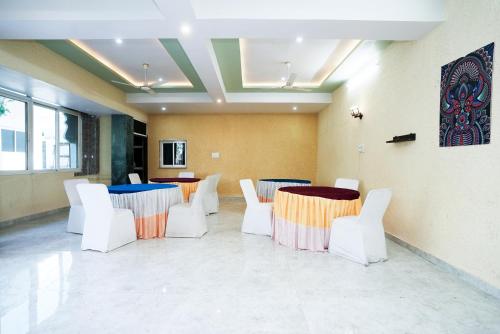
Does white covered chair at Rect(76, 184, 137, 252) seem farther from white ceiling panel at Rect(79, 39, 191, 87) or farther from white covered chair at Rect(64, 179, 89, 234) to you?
white ceiling panel at Rect(79, 39, 191, 87)

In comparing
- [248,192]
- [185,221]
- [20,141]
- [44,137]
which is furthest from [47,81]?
[248,192]

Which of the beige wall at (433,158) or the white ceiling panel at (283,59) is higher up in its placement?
the white ceiling panel at (283,59)

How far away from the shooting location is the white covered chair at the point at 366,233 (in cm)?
325

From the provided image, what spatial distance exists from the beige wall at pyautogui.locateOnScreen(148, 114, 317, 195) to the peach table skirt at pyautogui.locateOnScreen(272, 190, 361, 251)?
17.5ft

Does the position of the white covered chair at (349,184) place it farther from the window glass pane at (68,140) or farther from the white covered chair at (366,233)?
the window glass pane at (68,140)

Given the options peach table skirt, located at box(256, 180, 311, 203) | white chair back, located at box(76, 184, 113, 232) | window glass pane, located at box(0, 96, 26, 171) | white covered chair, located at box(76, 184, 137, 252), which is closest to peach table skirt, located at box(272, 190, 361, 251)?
peach table skirt, located at box(256, 180, 311, 203)

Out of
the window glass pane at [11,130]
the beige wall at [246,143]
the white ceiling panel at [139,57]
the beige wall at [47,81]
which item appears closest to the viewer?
the beige wall at [47,81]

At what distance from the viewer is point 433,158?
342 centimetres

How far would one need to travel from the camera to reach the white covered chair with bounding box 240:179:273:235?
4559 millimetres

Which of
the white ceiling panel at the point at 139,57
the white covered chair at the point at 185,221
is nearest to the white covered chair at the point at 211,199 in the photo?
the white covered chair at the point at 185,221

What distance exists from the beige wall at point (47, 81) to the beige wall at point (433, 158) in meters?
5.87

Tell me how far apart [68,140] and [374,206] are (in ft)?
24.7

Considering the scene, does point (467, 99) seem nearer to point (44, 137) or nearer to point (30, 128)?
point (30, 128)

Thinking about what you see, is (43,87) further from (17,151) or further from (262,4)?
(262,4)
